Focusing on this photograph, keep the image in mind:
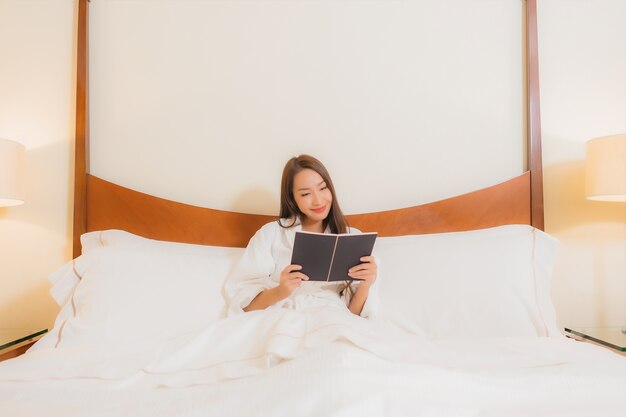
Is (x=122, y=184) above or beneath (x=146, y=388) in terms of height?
above

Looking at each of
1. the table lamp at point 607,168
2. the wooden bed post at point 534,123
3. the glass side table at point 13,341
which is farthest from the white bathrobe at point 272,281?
the table lamp at point 607,168

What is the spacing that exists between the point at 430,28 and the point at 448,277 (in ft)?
3.76

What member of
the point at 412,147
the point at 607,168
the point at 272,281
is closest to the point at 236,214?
the point at 272,281

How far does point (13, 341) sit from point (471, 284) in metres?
1.63

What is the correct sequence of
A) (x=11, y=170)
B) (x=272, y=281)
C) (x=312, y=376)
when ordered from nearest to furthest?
Answer: (x=312, y=376)
(x=272, y=281)
(x=11, y=170)

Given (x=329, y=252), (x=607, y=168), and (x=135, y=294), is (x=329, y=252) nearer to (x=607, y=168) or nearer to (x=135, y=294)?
(x=135, y=294)

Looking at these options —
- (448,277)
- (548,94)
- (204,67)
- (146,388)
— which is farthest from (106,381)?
(548,94)

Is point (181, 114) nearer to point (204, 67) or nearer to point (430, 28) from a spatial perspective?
point (204, 67)

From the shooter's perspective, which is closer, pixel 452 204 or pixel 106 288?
pixel 106 288

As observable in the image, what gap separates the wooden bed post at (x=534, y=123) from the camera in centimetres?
177

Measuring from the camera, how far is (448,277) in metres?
1.47

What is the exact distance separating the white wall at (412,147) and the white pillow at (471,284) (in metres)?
0.35

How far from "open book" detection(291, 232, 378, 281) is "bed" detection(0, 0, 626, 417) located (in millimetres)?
187

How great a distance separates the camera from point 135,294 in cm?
139
